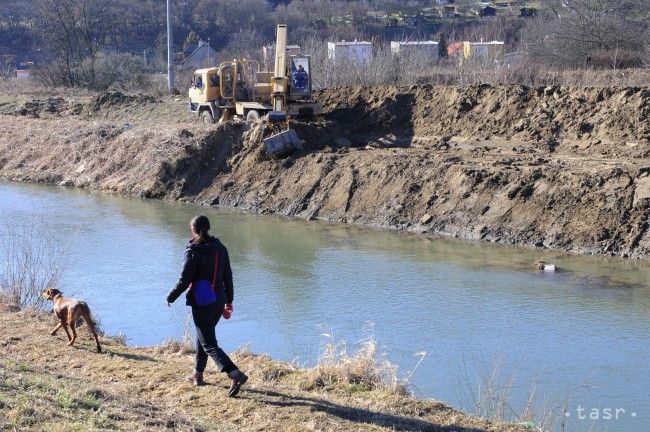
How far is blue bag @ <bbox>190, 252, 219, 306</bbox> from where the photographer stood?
26.7 ft

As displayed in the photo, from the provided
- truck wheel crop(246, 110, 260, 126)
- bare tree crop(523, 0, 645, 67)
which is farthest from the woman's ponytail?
bare tree crop(523, 0, 645, 67)

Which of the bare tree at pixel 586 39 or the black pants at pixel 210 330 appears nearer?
the black pants at pixel 210 330

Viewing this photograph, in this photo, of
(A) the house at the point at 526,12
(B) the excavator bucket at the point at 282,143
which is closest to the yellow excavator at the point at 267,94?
(B) the excavator bucket at the point at 282,143

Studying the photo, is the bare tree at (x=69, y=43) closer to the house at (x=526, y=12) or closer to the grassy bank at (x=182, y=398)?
the house at (x=526, y=12)

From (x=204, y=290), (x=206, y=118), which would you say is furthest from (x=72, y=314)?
(x=206, y=118)

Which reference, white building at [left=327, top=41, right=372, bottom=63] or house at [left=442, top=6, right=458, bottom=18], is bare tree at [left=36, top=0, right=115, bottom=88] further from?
house at [left=442, top=6, right=458, bottom=18]

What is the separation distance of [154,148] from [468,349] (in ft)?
62.3

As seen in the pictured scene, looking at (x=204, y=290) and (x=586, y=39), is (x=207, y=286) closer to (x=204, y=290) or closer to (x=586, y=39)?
(x=204, y=290)

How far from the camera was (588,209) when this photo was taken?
64.7ft

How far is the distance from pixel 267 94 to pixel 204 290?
2162 cm

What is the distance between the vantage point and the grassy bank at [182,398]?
23.3 feet

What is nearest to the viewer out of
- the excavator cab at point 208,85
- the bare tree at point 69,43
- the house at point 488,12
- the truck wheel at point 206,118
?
the excavator cab at point 208,85

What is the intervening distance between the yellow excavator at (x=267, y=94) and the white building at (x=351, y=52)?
687cm

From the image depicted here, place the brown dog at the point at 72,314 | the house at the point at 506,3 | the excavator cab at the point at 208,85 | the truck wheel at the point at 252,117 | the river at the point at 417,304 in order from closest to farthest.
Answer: the brown dog at the point at 72,314
the river at the point at 417,304
the truck wheel at the point at 252,117
the excavator cab at the point at 208,85
the house at the point at 506,3
